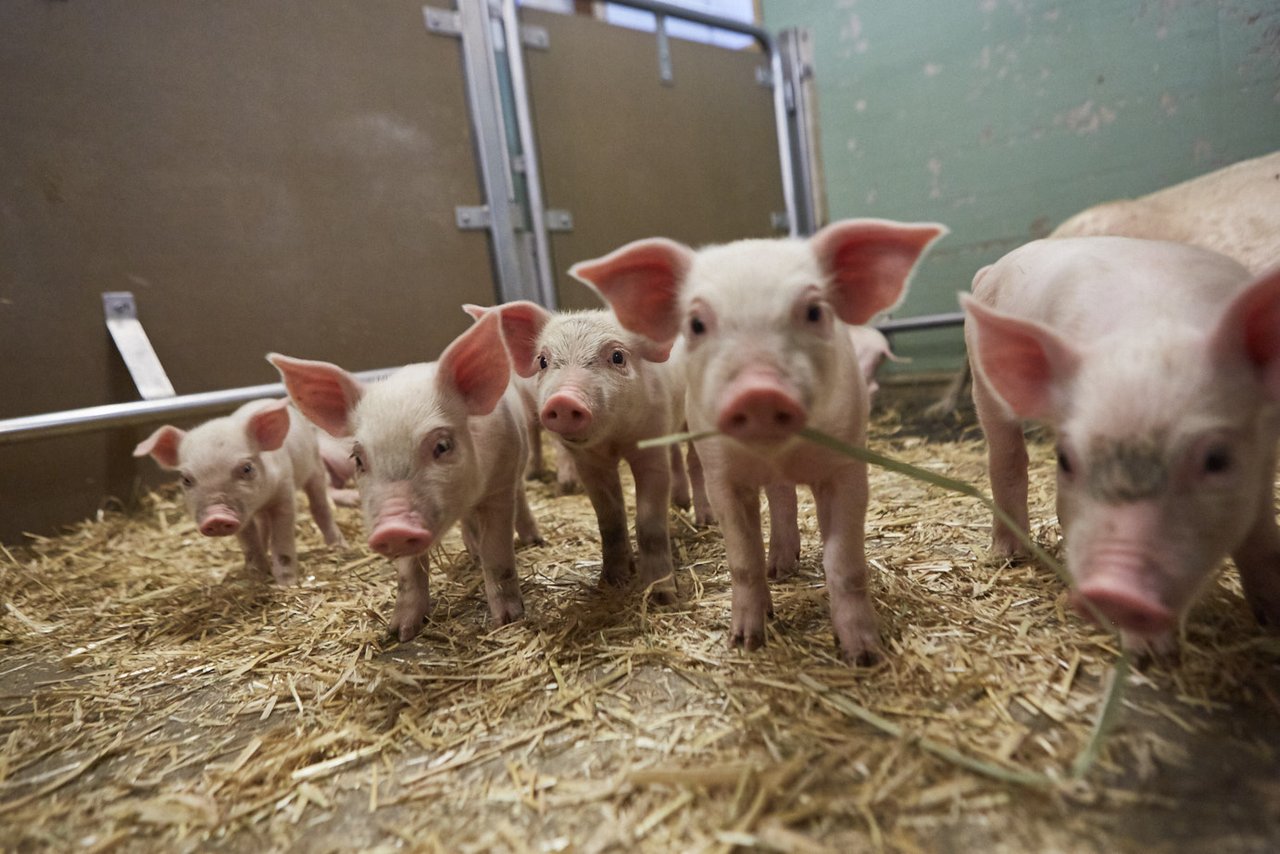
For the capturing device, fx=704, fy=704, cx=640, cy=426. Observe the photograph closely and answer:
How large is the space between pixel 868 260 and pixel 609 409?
3.59ft

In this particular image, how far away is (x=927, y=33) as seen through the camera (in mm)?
6848

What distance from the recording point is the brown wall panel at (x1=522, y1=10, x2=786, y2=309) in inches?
242

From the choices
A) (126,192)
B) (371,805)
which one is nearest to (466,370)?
(371,805)

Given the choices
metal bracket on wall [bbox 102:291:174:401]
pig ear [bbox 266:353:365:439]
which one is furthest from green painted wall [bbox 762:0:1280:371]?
metal bracket on wall [bbox 102:291:174:401]

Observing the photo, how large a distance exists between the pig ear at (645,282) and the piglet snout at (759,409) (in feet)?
1.92

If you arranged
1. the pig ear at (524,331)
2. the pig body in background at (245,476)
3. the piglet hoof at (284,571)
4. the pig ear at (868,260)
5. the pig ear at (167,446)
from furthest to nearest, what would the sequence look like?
the piglet hoof at (284,571) → the pig ear at (167,446) → the pig body in background at (245,476) → the pig ear at (524,331) → the pig ear at (868,260)

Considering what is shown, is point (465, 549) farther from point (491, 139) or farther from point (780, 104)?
point (780, 104)

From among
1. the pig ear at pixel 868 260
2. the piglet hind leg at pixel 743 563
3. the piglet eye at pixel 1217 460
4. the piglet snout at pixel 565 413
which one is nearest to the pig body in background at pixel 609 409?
the piglet snout at pixel 565 413

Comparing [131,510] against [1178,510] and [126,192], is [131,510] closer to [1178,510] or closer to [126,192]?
[126,192]

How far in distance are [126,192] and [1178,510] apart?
225 inches

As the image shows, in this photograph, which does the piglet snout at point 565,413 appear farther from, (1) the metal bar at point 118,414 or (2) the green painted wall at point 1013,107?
(2) the green painted wall at point 1013,107

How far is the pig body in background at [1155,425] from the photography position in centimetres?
141

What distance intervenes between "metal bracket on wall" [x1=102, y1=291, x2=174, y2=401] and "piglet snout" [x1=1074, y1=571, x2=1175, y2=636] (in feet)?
15.5

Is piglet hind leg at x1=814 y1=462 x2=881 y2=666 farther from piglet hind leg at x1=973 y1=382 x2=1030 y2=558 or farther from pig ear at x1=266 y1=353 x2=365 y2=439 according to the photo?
pig ear at x1=266 y1=353 x2=365 y2=439
